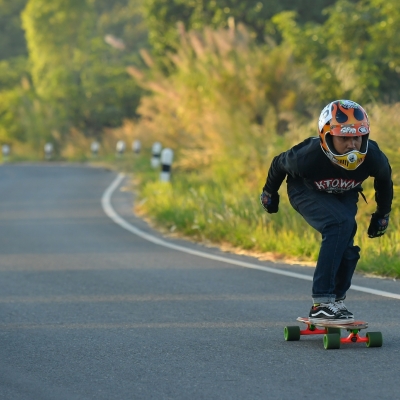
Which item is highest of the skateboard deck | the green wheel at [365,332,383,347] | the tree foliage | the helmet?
the tree foliage

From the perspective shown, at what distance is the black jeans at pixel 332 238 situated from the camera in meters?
6.54

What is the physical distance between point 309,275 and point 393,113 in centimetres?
429

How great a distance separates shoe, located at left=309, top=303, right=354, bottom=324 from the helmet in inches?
35.5

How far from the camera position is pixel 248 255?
11.5 metres

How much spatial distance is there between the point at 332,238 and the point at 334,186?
1.10 feet

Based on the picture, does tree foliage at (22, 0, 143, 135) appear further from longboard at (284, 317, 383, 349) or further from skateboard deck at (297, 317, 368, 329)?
skateboard deck at (297, 317, 368, 329)

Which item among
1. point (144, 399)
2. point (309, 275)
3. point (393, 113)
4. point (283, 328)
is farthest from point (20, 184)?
point (144, 399)

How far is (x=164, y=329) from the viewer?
7.16 metres

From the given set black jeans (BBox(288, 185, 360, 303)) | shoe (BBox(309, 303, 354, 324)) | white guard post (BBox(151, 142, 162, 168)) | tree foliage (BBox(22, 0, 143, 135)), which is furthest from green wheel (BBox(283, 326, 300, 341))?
tree foliage (BBox(22, 0, 143, 135))

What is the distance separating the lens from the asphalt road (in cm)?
545

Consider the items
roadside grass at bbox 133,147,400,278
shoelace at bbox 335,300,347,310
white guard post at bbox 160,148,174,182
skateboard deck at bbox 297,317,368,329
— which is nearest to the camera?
skateboard deck at bbox 297,317,368,329

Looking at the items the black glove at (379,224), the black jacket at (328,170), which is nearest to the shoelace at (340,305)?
the black glove at (379,224)

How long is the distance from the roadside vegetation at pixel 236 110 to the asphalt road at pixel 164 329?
0.92m

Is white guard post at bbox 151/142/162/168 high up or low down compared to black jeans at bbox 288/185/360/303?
up
